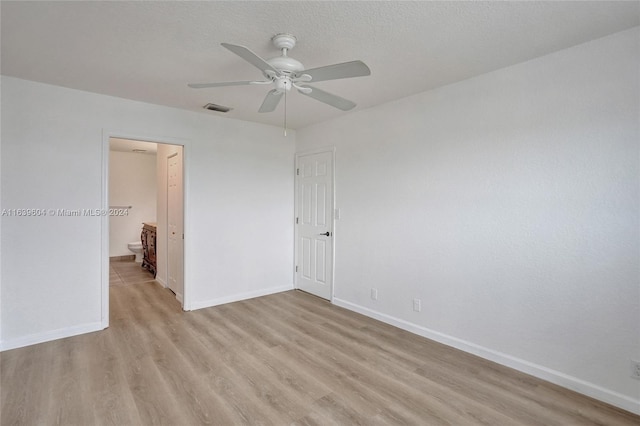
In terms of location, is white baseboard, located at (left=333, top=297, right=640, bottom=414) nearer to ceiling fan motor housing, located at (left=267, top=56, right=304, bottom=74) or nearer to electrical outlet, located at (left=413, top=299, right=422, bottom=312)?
electrical outlet, located at (left=413, top=299, right=422, bottom=312)

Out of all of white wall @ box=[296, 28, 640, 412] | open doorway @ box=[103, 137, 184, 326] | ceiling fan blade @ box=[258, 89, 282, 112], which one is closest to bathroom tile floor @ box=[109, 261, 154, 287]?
open doorway @ box=[103, 137, 184, 326]

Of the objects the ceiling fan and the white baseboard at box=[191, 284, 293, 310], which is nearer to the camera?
the ceiling fan

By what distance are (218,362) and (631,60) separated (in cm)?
381

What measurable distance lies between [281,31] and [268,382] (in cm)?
255

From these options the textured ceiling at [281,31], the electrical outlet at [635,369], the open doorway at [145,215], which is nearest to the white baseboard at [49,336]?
the open doorway at [145,215]

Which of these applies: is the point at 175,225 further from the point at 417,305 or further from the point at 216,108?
the point at 417,305

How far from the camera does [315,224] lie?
15.5 ft

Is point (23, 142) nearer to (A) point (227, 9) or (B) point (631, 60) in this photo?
(A) point (227, 9)

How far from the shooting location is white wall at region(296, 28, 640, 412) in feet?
7.26

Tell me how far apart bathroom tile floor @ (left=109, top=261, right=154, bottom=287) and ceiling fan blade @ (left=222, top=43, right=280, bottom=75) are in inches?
191

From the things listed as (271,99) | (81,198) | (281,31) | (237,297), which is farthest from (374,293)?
(81,198)

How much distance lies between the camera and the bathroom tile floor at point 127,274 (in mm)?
5461

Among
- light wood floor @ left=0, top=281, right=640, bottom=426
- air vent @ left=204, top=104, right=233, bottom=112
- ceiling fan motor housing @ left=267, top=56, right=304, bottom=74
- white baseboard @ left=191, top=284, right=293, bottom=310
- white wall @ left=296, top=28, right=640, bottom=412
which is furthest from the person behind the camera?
white baseboard @ left=191, top=284, right=293, bottom=310

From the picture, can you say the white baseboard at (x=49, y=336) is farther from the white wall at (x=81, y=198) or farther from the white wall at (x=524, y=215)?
the white wall at (x=524, y=215)
